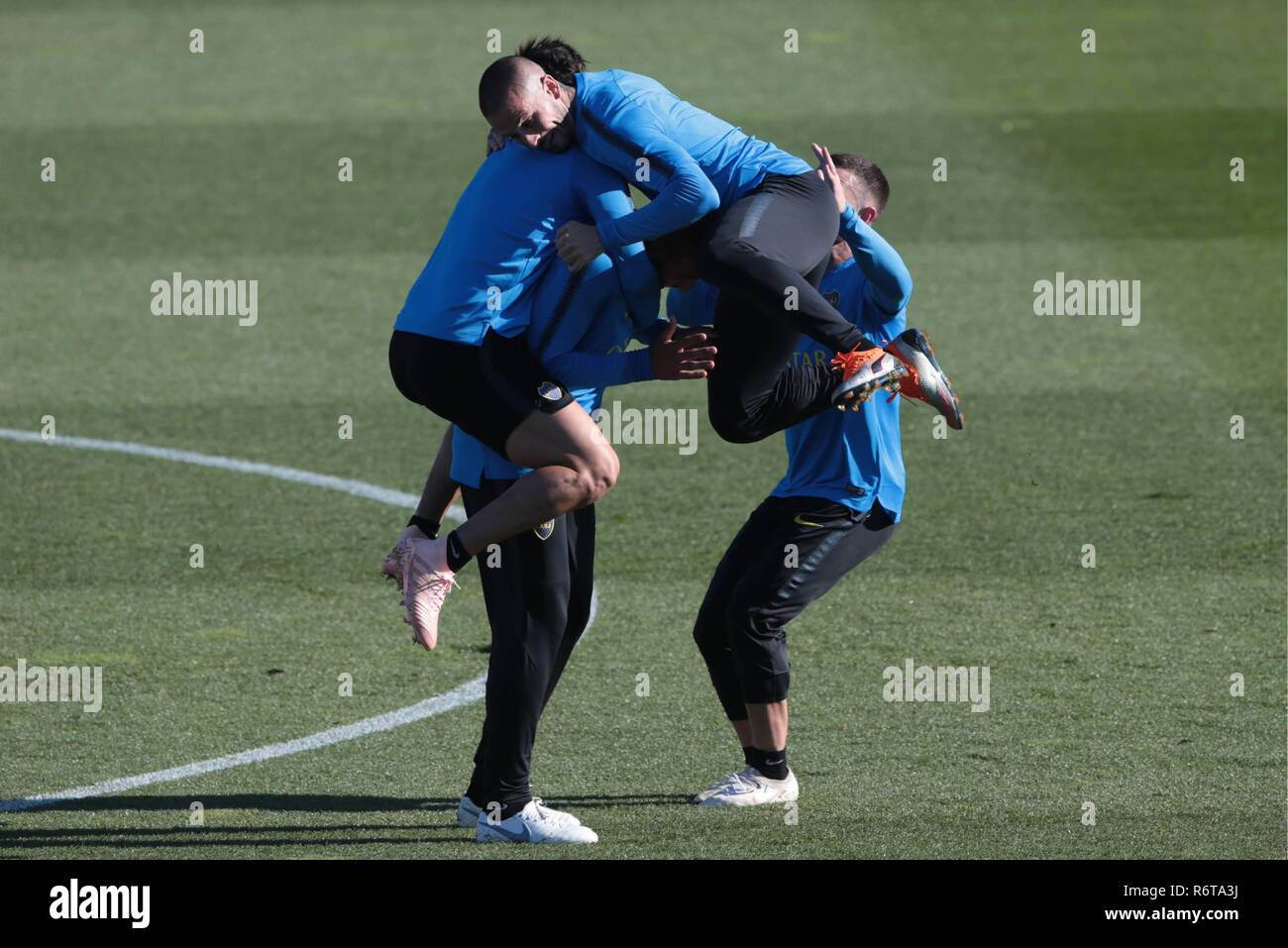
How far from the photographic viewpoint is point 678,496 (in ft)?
34.8

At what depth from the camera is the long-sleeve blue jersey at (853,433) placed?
6.71 m

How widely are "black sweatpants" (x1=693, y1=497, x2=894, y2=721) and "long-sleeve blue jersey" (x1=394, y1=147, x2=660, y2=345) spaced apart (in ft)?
3.08

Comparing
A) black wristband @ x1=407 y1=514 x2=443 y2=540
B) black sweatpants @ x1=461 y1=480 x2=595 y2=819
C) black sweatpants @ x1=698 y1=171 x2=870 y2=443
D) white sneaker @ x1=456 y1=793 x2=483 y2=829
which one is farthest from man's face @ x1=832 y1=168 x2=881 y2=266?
white sneaker @ x1=456 y1=793 x2=483 y2=829

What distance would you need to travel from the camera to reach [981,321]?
1452 centimetres

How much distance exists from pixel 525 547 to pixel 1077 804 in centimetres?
193

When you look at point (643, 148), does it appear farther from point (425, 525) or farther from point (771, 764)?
point (771, 764)

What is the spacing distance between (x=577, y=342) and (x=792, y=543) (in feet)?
3.19

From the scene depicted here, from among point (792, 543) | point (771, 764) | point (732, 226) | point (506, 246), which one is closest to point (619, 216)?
point (506, 246)

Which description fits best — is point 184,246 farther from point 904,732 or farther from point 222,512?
point 904,732

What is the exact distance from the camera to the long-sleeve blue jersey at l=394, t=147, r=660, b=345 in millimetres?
6133

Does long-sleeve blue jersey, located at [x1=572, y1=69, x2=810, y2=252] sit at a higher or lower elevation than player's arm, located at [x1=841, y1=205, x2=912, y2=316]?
higher

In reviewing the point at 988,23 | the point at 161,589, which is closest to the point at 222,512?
the point at 161,589

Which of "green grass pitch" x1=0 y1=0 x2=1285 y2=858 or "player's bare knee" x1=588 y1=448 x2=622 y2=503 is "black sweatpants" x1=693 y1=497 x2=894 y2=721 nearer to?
"green grass pitch" x1=0 y1=0 x2=1285 y2=858

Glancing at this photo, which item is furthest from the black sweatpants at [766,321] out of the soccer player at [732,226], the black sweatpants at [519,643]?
the black sweatpants at [519,643]
